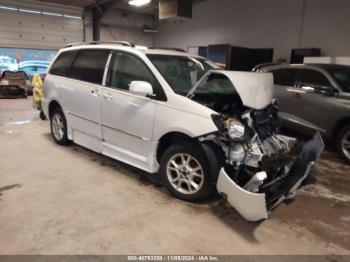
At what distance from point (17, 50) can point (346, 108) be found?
11485 millimetres

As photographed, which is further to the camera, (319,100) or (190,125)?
(319,100)

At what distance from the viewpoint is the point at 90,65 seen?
3.70 meters

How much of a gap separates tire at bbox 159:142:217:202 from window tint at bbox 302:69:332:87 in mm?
3164

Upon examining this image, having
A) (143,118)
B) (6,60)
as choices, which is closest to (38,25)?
(6,60)

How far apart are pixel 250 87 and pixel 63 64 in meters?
2.90

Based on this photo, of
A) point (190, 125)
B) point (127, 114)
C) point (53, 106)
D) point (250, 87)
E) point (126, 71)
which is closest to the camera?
point (190, 125)

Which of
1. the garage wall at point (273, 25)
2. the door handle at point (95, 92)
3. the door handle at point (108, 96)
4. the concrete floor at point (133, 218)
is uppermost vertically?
the garage wall at point (273, 25)

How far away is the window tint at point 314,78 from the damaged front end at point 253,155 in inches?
80.1

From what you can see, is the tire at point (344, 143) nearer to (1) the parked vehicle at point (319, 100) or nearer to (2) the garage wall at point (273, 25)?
(1) the parked vehicle at point (319, 100)

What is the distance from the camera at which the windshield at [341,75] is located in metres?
4.47

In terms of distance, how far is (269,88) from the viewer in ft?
9.93

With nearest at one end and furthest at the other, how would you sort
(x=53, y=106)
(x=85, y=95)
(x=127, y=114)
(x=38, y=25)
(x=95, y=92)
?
(x=127, y=114) < (x=95, y=92) < (x=85, y=95) < (x=53, y=106) < (x=38, y=25)

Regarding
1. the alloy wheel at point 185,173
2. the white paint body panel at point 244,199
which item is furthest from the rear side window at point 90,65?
the white paint body panel at point 244,199

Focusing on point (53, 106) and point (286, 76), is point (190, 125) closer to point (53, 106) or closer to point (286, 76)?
point (53, 106)
